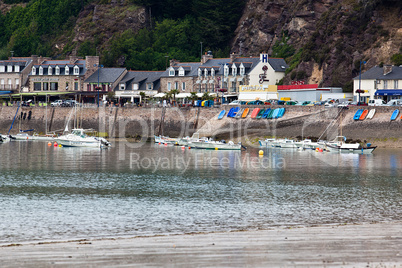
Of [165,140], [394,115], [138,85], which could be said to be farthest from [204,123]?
[394,115]

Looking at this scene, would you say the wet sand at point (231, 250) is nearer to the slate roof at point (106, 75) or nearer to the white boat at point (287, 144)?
the white boat at point (287, 144)

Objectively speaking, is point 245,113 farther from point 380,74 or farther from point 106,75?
point 106,75

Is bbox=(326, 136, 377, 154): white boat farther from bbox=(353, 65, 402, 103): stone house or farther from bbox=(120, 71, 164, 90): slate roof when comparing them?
bbox=(120, 71, 164, 90): slate roof

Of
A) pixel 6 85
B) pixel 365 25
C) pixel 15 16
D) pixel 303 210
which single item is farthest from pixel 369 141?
pixel 15 16

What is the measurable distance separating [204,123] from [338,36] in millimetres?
25101

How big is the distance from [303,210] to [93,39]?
320 feet

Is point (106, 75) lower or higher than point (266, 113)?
higher

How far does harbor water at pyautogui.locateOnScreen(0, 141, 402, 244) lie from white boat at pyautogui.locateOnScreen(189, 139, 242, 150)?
4.43 m

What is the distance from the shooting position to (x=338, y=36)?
302ft

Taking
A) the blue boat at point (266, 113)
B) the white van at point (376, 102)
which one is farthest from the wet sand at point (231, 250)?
the blue boat at point (266, 113)

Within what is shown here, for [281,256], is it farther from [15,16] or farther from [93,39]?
[15,16]

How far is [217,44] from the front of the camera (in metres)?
119

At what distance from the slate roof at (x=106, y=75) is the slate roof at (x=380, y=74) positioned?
134ft

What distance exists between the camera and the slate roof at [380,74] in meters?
79.5
